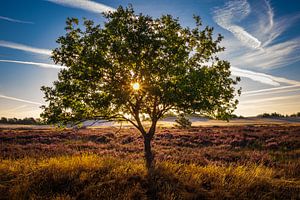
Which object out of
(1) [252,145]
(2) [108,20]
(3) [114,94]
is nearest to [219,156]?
(1) [252,145]

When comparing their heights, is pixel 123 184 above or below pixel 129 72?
below

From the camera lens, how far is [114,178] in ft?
29.6

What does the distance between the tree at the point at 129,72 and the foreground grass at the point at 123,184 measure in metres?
2.82

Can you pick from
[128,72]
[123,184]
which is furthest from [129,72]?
[123,184]

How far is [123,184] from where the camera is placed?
8633 mm

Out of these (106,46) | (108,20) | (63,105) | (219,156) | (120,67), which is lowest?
(219,156)

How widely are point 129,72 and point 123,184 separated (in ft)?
19.6

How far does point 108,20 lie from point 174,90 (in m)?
4.93

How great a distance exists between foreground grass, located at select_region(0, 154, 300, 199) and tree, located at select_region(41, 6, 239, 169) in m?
2.82

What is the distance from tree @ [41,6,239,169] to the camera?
11.9m

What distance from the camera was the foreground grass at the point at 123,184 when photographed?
7.89 meters

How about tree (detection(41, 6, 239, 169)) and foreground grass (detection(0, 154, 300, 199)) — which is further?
tree (detection(41, 6, 239, 169))

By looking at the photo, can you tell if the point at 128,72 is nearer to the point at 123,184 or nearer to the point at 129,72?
the point at 129,72

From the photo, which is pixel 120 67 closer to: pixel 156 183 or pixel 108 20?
pixel 108 20
